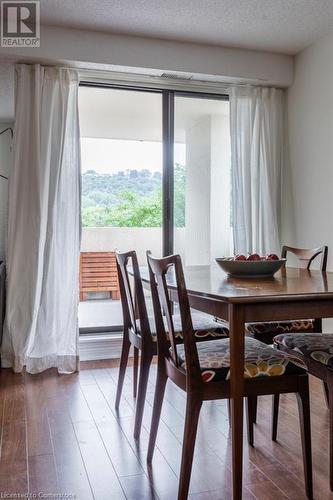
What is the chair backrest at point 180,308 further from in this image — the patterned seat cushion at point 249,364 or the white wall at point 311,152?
the white wall at point 311,152

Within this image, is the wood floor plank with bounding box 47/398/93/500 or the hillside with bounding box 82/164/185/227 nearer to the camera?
the wood floor plank with bounding box 47/398/93/500

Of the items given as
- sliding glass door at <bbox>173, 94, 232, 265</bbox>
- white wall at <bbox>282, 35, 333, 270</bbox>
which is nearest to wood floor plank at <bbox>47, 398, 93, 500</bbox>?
sliding glass door at <bbox>173, 94, 232, 265</bbox>

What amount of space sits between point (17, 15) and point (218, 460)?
2.99 metres

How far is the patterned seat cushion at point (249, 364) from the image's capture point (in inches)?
64.3

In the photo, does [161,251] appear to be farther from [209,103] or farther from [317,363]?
[317,363]

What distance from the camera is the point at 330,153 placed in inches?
137

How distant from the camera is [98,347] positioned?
364cm

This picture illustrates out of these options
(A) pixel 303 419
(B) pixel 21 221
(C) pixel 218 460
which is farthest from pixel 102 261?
(A) pixel 303 419

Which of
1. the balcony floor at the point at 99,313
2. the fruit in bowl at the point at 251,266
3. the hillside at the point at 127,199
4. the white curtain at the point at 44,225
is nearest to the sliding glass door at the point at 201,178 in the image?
the hillside at the point at 127,199

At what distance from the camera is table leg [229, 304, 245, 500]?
154 centimetres

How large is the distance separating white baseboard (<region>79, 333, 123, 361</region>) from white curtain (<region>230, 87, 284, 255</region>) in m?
1.29

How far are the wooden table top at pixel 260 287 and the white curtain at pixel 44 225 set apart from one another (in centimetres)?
123

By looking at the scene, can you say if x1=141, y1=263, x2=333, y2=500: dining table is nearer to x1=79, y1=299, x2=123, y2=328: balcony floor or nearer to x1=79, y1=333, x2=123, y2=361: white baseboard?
x1=79, y1=333, x2=123, y2=361: white baseboard

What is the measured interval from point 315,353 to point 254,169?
2.29 meters
